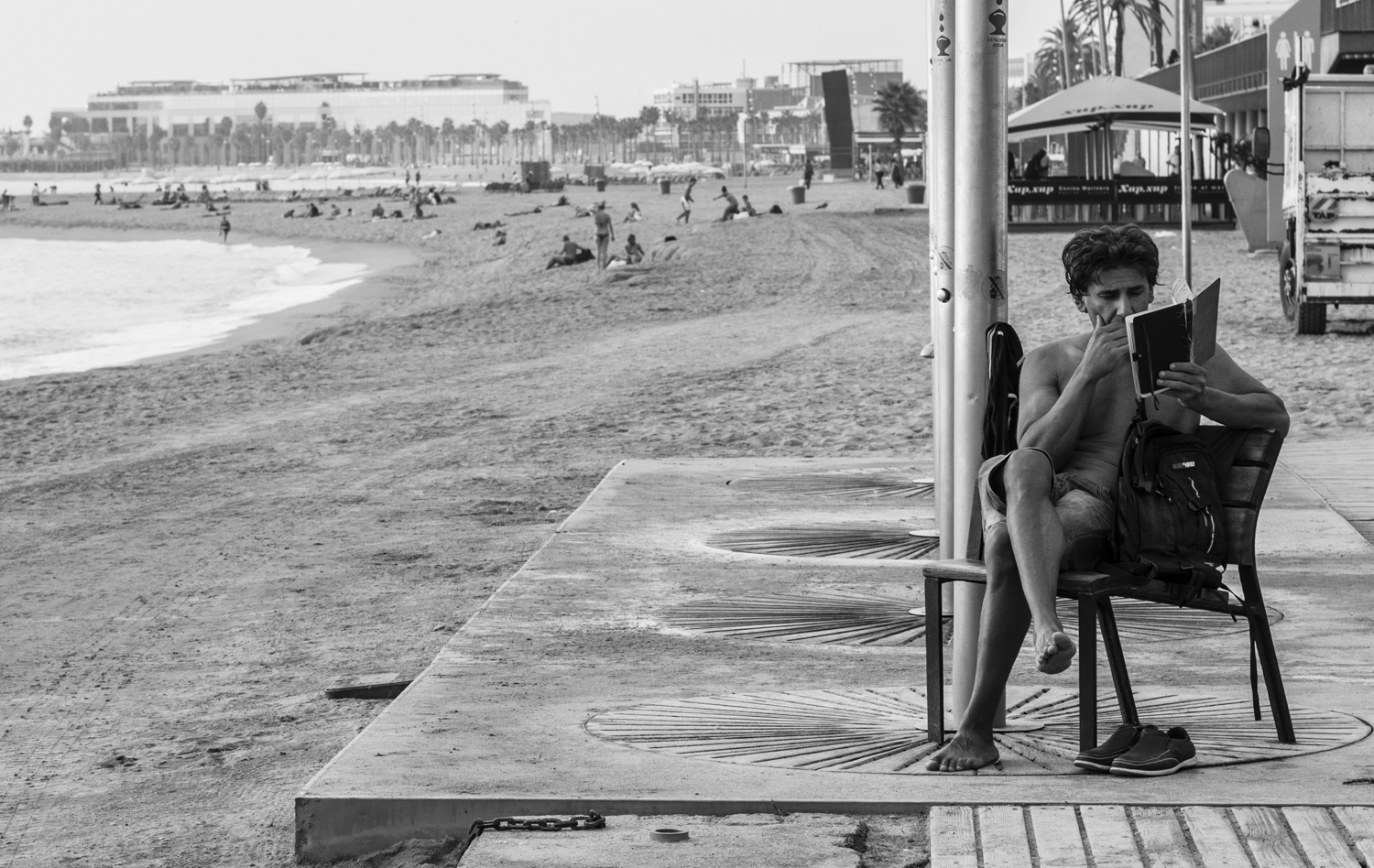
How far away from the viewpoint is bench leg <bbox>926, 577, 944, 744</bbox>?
4238 millimetres

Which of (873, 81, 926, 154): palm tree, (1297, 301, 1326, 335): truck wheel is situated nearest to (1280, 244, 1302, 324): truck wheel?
(1297, 301, 1326, 335): truck wheel

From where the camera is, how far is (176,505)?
10680 mm

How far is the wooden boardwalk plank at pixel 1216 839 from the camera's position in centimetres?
336

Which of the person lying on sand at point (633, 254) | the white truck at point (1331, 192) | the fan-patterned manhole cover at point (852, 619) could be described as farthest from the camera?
the person lying on sand at point (633, 254)

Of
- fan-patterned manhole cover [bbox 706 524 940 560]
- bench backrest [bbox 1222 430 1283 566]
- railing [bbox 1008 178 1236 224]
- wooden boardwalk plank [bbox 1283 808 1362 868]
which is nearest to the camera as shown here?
wooden boardwalk plank [bbox 1283 808 1362 868]

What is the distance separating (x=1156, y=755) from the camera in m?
4.01

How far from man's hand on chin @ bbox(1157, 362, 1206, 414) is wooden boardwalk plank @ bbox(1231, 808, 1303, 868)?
954 mm

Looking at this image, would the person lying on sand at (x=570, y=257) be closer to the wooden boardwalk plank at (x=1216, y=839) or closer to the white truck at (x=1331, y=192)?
the white truck at (x=1331, y=192)

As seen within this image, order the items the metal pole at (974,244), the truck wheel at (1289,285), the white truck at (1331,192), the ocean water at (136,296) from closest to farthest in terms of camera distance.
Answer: the metal pole at (974,244), the white truck at (1331,192), the truck wheel at (1289,285), the ocean water at (136,296)

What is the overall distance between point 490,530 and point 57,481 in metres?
4.14

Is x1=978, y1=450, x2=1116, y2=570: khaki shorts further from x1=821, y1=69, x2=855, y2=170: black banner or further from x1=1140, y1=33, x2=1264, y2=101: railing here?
x1=821, y1=69, x2=855, y2=170: black banner

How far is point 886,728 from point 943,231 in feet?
5.13

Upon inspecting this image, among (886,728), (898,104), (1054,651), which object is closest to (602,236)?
(886,728)

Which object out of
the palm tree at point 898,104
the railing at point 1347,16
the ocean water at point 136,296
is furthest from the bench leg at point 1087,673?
the palm tree at point 898,104
